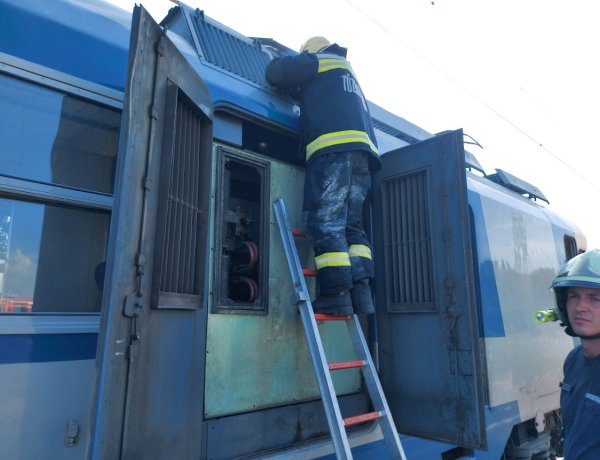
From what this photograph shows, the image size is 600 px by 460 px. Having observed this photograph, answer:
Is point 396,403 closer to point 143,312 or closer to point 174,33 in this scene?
point 143,312

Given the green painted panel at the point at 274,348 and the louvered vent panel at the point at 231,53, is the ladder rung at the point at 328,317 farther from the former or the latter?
the louvered vent panel at the point at 231,53

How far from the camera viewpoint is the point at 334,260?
255 cm

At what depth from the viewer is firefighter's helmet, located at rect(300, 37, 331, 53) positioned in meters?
3.12

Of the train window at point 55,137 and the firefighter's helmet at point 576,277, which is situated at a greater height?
the train window at point 55,137

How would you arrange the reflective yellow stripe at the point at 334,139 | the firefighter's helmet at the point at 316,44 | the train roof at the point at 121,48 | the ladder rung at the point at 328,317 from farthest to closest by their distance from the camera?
the firefighter's helmet at the point at 316,44 → the reflective yellow stripe at the point at 334,139 → the ladder rung at the point at 328,317 → the train roof at the point at 121,48

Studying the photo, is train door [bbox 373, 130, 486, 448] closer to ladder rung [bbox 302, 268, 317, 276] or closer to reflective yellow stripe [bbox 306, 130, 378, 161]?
reflective yellow stripe [bbox 306, 130, 378, 161]

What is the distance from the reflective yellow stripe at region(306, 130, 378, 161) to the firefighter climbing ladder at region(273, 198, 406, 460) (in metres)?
0.35

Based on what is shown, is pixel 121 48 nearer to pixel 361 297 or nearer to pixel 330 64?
pixel 330 64

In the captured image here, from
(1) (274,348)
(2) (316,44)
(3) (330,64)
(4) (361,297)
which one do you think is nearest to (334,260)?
(4) (361,297)

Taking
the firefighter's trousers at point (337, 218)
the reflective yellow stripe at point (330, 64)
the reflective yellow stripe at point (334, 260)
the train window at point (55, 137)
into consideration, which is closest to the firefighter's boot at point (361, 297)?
the firefighter's trousers at point (337, 218)

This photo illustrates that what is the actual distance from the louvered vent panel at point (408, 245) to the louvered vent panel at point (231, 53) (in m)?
1.11

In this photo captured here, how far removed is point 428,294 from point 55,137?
7.09 feet

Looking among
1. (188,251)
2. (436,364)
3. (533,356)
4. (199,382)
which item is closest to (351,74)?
(188,251)

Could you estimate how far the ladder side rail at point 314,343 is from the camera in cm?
220
